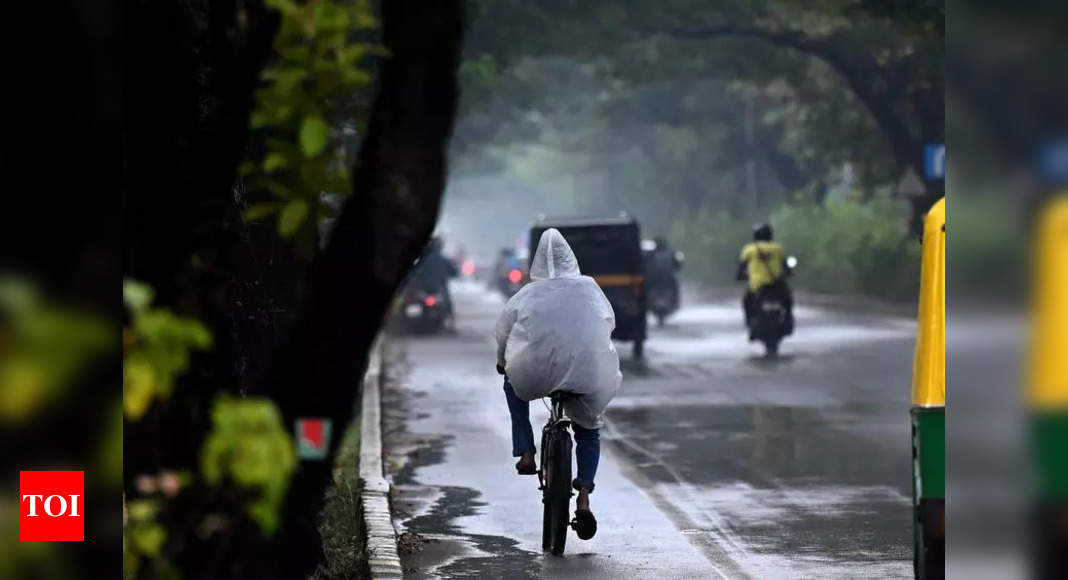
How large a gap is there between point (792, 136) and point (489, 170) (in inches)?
2704

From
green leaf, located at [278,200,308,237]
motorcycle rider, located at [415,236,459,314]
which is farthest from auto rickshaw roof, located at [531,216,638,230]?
green leaf, located at [278,200,308,237]

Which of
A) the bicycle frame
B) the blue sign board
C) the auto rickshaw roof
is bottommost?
the bicycle frame

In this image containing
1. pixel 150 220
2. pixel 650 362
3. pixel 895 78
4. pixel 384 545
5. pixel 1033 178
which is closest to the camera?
pixel 1033 178

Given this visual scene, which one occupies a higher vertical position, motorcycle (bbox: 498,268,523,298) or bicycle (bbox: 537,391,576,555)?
motorcycle (bbox: 498,268,523,298)

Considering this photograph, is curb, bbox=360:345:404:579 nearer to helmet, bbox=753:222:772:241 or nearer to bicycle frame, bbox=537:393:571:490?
bicycle frame, bbox=537:393:571:490

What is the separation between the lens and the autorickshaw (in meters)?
27.9

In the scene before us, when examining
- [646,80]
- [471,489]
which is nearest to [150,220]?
[471,489]

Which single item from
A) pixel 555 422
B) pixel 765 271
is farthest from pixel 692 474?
pixel 765 271

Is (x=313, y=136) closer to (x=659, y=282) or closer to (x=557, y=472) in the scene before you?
(x=557, y=472)

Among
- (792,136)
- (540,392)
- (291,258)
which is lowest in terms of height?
(540,392)

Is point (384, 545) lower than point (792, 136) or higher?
lower

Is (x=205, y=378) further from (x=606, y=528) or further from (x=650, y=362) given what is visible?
(x=650, y=362)

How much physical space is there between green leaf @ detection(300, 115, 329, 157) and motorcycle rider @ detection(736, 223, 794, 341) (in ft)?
72.2

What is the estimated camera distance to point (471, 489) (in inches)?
547
